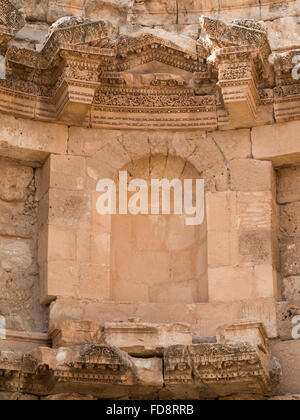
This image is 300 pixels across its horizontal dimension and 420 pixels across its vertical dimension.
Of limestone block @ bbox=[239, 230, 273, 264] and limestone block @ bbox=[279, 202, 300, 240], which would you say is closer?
limestone block @ bbox=[239, 230, 273, 264]

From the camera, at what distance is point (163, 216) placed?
41.9ft

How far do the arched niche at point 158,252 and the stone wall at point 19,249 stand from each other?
2.91 ft

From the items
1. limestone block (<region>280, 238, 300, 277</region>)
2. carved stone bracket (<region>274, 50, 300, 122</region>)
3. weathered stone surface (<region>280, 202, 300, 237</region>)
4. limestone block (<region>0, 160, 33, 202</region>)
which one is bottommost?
limestone block (<region>280, 238, 300, 277</region>)

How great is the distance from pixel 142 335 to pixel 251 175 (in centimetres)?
237

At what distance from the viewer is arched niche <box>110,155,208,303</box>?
12422mm

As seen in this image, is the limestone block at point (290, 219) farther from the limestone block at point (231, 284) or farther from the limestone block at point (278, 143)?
the limestone block at point (231, 284)

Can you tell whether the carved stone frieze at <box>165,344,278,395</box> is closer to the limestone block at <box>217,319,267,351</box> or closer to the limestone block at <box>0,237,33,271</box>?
the limestone block at <box>217,319,267,351</box>

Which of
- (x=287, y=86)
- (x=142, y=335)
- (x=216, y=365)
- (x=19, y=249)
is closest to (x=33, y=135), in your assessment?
(x=19, y=249)

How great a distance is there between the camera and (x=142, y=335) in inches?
446

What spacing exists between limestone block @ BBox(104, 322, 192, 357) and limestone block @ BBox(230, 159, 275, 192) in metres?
1.91

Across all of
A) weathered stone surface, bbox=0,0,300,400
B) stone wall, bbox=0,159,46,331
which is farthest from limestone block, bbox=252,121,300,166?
stone wall, bbox=0,159,46,331

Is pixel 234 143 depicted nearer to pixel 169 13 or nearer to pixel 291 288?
pixel 291 288

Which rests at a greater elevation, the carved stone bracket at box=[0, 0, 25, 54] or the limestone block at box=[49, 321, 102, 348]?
the carved stone bracket at box=[0, 0, 25, 54]
